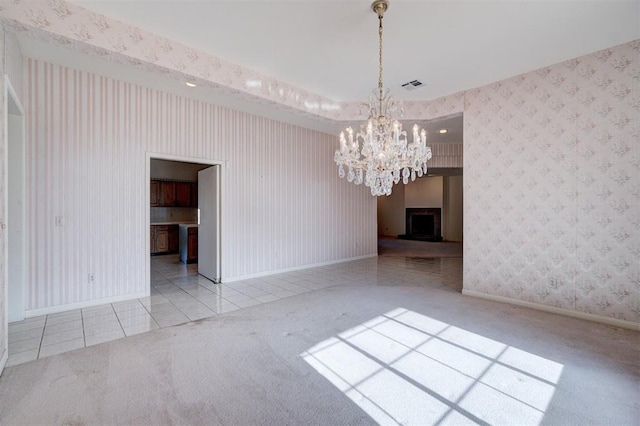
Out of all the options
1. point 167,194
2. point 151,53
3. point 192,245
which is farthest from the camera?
point 167,194

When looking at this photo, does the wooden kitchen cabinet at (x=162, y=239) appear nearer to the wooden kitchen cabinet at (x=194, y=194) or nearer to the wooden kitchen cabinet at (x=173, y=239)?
the wooden kitchen cabinet at (x=173, y=239)

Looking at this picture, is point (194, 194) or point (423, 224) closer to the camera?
point (194, 194)

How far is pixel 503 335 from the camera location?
282cm

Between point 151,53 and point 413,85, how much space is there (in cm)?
339

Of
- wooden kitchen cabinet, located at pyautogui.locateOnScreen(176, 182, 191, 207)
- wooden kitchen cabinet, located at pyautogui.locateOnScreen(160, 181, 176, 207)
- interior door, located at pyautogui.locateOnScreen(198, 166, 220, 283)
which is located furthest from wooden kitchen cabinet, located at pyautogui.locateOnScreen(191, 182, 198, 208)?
interior door, located at pyautogui.locateOnScreen(198, 166, 220, 283)

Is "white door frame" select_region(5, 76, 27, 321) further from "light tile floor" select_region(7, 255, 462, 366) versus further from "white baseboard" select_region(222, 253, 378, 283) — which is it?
"white baseboard" select_region(222, 253, 378, 283)

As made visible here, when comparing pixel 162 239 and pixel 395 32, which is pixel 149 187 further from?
pixel 162 239

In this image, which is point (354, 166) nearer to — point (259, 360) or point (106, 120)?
point (259, 360)

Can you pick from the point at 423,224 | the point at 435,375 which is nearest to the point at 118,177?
the point at 435,375

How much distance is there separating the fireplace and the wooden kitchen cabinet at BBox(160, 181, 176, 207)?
9.21 metres

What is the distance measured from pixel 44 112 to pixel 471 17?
478 centimetres

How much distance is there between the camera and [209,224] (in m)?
5.12

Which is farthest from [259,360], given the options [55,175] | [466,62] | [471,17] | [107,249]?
[466,62]

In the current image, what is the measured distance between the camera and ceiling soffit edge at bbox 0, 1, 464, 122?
250 centimetres
